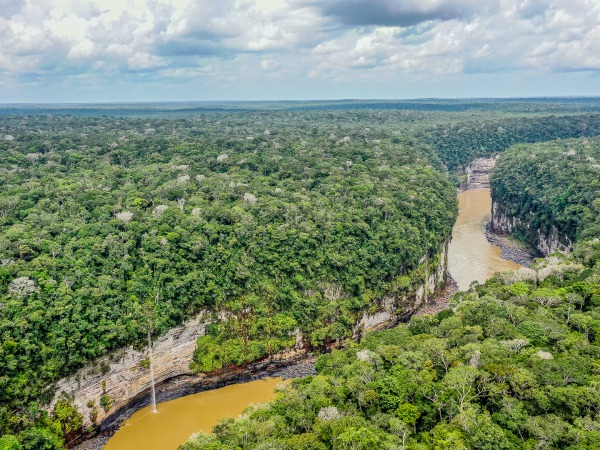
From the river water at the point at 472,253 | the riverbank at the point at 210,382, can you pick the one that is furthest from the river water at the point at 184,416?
the river water at the point at 472,253

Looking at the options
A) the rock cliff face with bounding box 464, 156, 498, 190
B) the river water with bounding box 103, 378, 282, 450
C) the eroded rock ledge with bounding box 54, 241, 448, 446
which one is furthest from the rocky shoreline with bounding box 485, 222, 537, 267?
the river water with bounding box 103, 378, 282, 450

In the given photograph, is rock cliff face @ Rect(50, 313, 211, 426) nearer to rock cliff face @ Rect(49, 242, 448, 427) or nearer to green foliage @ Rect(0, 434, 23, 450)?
rock cliff face @ Rect(49, 242, 448, 427)

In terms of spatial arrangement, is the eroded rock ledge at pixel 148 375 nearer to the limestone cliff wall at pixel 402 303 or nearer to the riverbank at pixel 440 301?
the limestone cliff wall at pixel 402 303

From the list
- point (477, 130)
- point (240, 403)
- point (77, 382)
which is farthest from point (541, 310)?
point (477, 130)

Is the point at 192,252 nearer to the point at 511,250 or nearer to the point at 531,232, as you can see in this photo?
the point at 511,250

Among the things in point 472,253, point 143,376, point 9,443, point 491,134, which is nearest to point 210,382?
point 143,376
